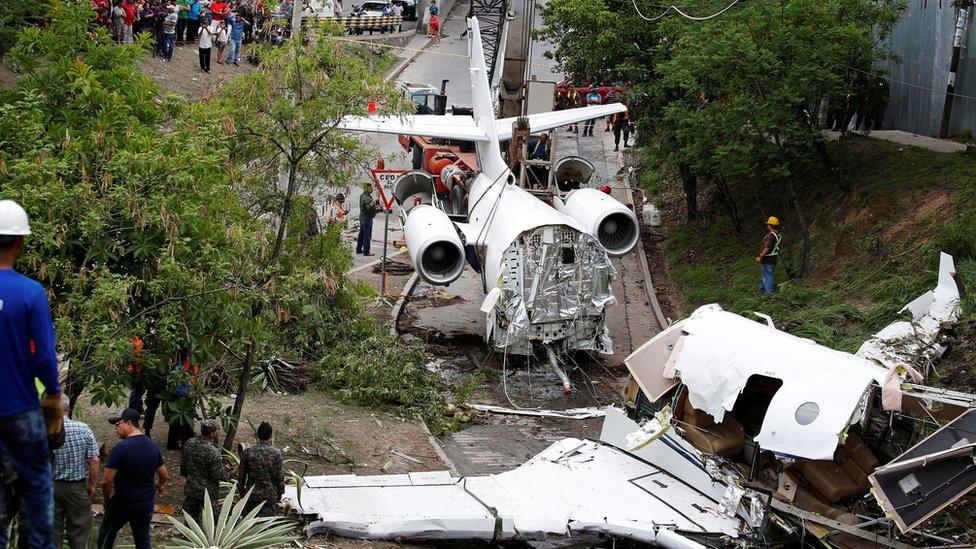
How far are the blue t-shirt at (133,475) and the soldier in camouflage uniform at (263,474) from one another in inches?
59.7

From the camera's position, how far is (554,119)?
25125 millimetres

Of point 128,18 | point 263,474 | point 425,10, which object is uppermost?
point 425,10

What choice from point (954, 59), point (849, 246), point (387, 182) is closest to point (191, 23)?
point (387, 182)

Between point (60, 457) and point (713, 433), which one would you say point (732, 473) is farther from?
point (60, 457)

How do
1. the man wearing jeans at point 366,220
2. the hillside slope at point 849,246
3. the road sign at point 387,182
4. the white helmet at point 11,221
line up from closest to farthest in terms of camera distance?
the white helmet at point 11,221 < the hillside slope at point 849,246 < the road sign at point 387,182 < the man wearing jeans at point 366,220

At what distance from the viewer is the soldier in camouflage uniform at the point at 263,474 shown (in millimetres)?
10719

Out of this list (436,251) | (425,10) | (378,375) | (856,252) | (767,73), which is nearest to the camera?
(378,375)

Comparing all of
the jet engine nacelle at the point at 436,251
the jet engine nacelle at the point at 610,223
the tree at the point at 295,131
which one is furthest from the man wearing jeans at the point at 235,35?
the tree at the point at 295,131

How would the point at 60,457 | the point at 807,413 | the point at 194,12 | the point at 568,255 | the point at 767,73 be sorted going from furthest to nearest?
the point at 194,12
the point at 767,73
the point at 568,255
the point at 807,413
the point at 60,457

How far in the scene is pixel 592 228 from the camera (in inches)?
803

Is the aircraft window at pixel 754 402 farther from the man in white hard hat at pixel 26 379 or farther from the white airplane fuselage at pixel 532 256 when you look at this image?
the man in white hard hat at pixel 26 379

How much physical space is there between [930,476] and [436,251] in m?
10.8

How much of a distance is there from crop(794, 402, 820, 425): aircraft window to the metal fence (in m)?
15.8

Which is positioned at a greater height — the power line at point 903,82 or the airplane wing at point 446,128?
the power line at point 903,82
